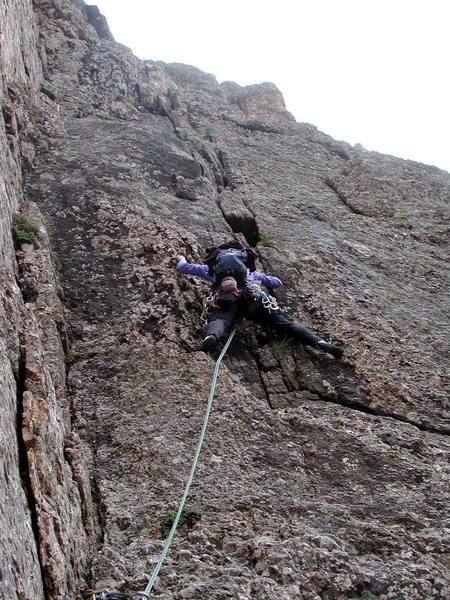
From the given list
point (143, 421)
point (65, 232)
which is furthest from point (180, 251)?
point (143, 421)

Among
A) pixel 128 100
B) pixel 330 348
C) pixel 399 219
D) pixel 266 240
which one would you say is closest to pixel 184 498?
pixel 330 348

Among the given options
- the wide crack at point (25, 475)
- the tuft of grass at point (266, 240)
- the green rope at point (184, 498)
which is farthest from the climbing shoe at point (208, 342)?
the tuft of grass at point (266, 240)

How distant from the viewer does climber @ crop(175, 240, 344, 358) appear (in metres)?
7.40

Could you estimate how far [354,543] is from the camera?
4.86 meters

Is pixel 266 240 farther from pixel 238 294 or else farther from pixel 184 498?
pixel 184 498

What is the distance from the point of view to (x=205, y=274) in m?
8.05

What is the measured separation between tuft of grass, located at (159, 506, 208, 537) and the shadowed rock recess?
58 mm

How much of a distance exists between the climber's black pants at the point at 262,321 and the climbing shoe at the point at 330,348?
0.09 meters

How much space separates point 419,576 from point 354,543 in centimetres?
59

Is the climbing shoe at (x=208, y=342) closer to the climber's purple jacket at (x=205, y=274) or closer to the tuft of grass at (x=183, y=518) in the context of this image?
the climber's purple jacket at (x=205, y=274)

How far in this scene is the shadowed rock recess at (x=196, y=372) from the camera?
173 inches

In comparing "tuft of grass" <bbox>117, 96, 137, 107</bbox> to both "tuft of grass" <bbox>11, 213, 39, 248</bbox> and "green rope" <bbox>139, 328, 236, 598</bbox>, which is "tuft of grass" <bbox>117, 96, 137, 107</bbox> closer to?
"tuft of grass" <bbox>11, 213, 39, 248</bbox>

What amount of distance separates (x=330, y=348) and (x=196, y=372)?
6.38ft

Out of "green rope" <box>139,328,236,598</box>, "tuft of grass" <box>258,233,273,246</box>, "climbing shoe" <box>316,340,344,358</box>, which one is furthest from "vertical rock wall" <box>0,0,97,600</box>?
"tuft of grass" <box>258,233,273,246</box>
